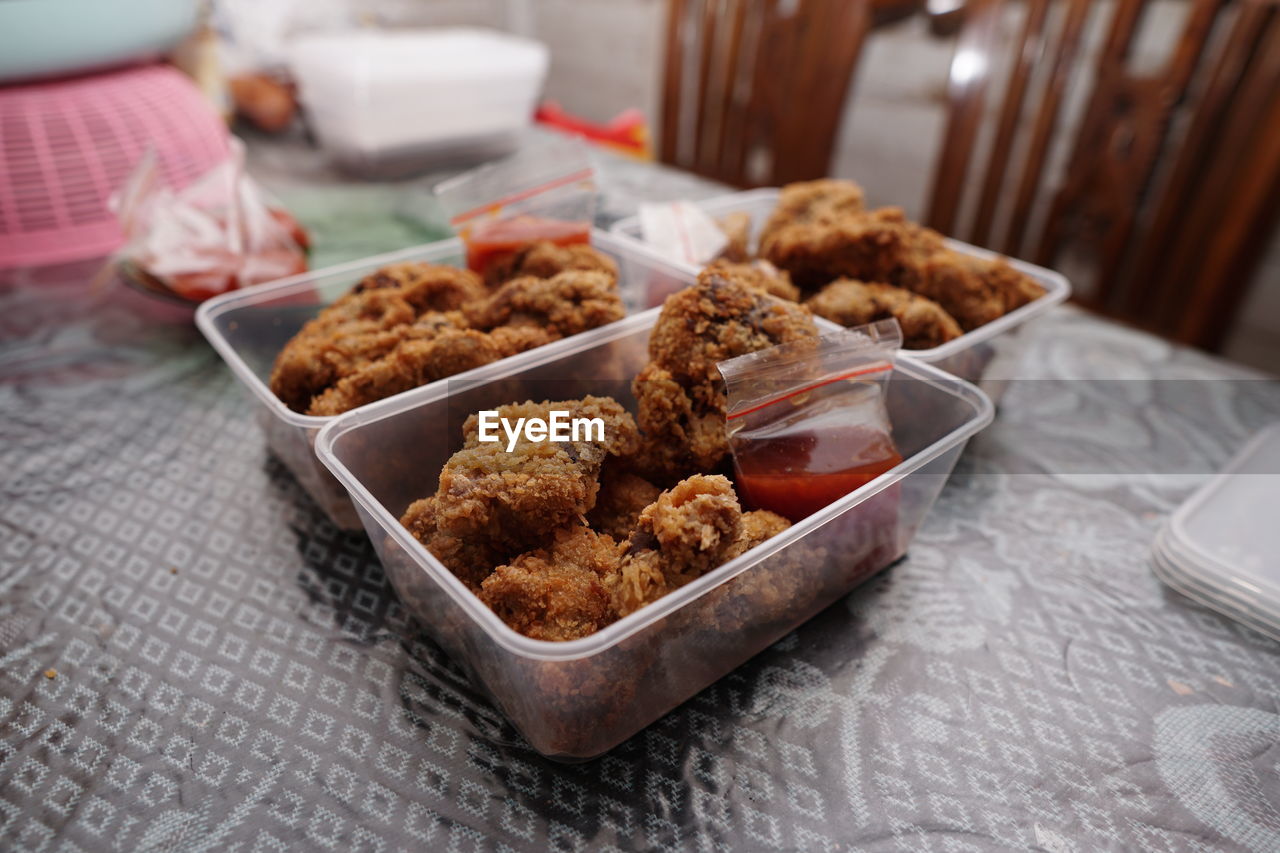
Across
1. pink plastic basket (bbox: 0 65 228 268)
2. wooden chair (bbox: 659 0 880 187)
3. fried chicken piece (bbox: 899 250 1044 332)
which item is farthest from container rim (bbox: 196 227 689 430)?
wooden chair (bbox: 659 0 880 187)

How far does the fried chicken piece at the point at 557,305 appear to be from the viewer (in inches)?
36.4

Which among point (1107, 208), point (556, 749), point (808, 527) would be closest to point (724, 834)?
point (556, 749)

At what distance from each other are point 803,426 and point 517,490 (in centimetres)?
29

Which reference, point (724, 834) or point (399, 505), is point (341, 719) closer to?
point (399, 505)

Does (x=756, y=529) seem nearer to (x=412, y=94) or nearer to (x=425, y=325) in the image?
(x=425, y=325)

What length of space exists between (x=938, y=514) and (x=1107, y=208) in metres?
1.40

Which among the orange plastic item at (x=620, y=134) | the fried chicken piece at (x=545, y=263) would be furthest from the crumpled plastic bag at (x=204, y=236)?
the orange plastic item at (x=620, y=134)

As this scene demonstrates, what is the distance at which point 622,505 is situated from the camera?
0.76m

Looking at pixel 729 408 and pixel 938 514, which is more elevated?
pixel 729 408

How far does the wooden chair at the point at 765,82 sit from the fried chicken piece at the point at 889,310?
4.54ft

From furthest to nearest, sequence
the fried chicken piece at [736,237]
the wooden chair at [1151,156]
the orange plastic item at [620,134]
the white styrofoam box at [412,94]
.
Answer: the orange plastic item at [620,134], the white styrofoam box at [412,94], the wooden chair at [1151,156], the fried chicken piece at [736,237]

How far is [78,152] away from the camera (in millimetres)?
1393

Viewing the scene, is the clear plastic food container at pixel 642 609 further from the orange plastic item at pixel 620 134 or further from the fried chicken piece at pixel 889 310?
the orange plastic item at pixel 620 134

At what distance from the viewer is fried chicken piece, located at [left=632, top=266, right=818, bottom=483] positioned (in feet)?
2.51
